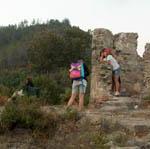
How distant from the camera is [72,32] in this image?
57750 millimetres

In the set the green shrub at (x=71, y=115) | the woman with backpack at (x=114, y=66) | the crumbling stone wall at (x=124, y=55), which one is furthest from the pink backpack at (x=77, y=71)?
the crumbling stone wall at (x=124, y=55)

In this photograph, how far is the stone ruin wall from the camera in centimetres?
1762

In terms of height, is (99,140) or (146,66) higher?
(146,66)

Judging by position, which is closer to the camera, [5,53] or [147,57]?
[147,57]

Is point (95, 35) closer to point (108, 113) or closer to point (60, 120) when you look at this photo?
point (108, 113)

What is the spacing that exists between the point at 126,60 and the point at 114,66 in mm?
1892

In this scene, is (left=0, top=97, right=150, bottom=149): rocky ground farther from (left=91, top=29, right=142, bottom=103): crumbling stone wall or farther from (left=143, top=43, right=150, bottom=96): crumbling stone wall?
(left=91, top=29, right=142, bottom=103): crumbling stone wall

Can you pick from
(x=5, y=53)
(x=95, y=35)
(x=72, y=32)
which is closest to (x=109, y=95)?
(x=95, y=35)

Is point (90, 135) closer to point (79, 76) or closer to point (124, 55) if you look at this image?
point (79, 76)

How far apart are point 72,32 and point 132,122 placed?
46.1m

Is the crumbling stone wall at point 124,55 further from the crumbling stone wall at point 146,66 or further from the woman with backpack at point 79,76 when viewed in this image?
the woman with backpack at point 79,76

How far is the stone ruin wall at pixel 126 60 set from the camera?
1762 cm

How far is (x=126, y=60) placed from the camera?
718 inches

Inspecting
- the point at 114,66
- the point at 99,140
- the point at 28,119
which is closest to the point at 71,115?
the point at 28,119
